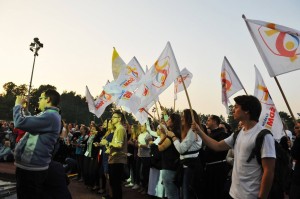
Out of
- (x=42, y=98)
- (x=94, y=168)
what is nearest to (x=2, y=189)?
(x=94, y=168)

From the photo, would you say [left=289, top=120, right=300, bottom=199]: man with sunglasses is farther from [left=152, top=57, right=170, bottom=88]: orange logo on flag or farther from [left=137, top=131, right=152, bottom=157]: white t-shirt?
[left=137, top=131, right=152, bottom=157]: white t-shirt

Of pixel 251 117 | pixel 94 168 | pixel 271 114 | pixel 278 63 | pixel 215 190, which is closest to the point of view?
pixel 251 117

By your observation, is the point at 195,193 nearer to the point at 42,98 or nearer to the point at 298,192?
the point at 298,192

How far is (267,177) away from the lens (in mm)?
3105

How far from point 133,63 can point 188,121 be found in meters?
5.32

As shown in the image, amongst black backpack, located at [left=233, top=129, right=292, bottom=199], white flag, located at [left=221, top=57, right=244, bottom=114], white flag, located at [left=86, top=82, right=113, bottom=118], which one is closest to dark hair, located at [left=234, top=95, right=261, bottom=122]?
black backpack, located at [left=233, top=129, right=292, bottom=199]

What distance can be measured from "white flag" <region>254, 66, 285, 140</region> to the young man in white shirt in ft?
11.6

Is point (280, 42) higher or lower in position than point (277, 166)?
higher

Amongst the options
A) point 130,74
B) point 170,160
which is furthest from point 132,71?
point 170,160

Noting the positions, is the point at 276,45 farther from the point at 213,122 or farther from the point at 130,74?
the point at 130,74

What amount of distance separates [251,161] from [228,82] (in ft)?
16.5

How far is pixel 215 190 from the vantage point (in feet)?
19.9

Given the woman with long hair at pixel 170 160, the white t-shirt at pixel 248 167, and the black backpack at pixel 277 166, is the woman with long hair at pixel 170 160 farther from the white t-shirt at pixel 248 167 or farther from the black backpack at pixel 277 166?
the black backpack at pixel 277 166

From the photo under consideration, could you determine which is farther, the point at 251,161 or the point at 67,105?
Result: the point at 67,105
